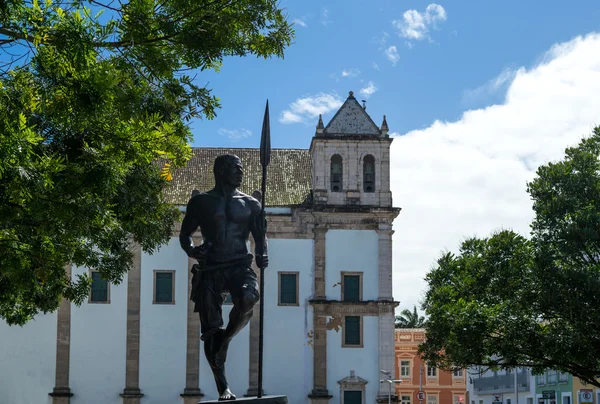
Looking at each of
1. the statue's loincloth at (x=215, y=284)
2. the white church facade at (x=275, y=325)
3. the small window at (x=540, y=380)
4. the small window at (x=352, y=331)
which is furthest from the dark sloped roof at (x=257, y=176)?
the statue's loincloth at (x=215, y=284)

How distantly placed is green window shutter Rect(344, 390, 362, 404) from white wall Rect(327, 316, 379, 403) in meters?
0.27

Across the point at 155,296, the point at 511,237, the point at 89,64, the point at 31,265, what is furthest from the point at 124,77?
the point at 155,296

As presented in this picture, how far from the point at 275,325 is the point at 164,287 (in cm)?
463

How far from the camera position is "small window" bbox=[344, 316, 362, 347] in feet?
118

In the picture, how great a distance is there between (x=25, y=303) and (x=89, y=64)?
9.47 m

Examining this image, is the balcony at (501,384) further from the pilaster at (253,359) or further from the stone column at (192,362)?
the stone column at (192,362)

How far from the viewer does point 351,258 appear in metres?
36.9

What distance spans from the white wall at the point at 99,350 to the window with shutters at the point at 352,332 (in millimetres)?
8631

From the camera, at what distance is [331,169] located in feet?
124

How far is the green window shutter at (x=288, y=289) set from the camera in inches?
1420

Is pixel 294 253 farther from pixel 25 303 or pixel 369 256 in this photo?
pixel 25 303

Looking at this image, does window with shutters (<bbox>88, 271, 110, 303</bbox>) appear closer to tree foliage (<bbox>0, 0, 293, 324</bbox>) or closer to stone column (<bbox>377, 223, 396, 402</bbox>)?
stone column (<bbox>377, 223, 396, 402</bbox>)

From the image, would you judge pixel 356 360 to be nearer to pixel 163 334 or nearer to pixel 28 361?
pixel 163 334

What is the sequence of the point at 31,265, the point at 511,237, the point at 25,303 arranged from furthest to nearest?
the point at 511,237 < the point at 25,303 < the point at 31,265
